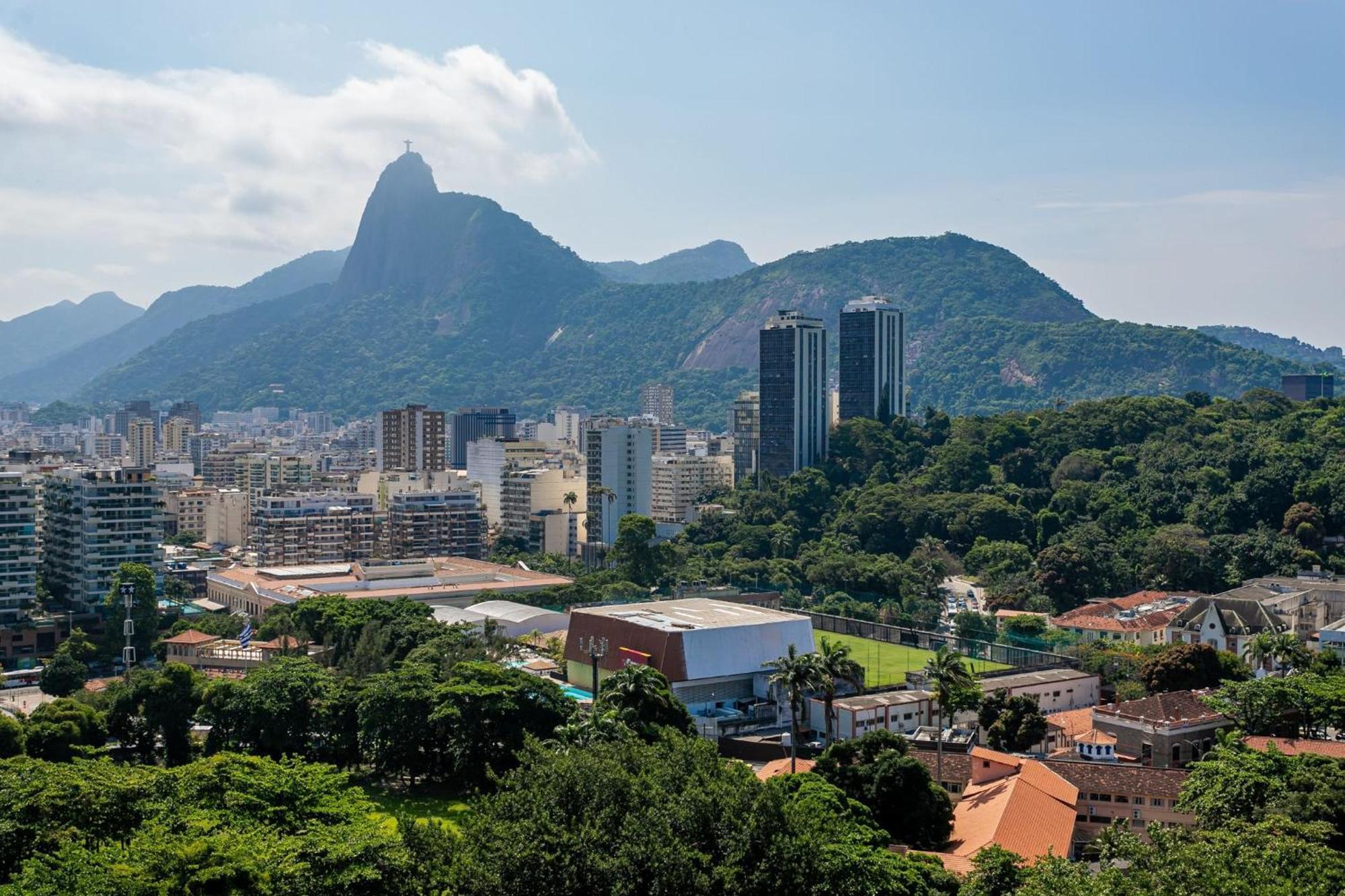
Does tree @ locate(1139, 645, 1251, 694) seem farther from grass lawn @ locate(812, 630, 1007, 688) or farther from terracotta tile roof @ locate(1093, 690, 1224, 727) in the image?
grass lawn @ locate(812, 630, 1007, 688)

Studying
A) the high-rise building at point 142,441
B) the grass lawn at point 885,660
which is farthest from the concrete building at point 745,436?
the high-rise building at point 142,441

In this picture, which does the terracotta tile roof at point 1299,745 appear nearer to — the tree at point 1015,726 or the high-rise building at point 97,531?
the tree at point 1015,726

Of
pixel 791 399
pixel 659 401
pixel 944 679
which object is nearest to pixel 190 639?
pixel 944 679

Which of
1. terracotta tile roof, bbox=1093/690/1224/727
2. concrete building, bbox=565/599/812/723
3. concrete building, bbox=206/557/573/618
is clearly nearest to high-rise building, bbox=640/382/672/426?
concrete building, bbox=206/557/573/618

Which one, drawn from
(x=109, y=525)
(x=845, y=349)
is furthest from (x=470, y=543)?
(x=845, y=349)

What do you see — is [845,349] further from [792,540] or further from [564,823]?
[564,823]
